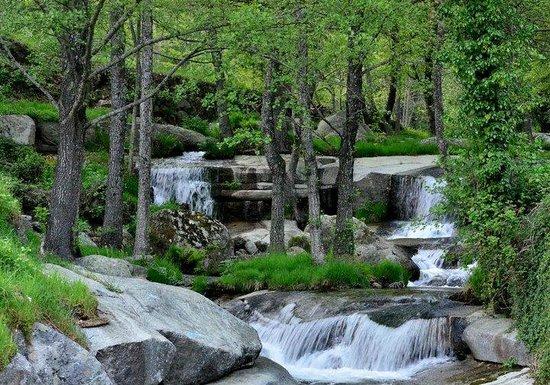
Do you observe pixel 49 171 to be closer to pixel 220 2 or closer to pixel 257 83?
pixel 257 83

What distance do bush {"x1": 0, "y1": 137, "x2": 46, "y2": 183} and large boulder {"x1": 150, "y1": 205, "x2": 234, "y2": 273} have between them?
4.96 metres

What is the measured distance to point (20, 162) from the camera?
2419cm

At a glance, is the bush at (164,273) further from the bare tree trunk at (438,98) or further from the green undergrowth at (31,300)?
the green undergrowth at (31,300)

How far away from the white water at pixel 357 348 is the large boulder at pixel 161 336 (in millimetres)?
1748

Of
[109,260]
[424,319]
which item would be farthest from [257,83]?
[424,319]

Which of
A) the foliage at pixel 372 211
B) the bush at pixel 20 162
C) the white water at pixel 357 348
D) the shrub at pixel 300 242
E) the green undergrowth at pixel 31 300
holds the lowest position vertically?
the white water at pixel 357 348

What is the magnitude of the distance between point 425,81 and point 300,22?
6481 mm

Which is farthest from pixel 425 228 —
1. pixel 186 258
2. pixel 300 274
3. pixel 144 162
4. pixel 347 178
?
pixel 144 162

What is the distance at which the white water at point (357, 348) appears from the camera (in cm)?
1259

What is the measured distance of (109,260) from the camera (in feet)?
51.0

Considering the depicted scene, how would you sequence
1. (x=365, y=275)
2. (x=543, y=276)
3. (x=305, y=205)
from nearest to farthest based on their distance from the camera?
(x=543, y=276), (x=365, y=275), (x=305, y=205)

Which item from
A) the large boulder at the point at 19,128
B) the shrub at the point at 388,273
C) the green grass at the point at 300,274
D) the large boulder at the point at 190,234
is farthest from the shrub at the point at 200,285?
the large boulder at the point at 19,128

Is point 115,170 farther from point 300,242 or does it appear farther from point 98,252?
point 300,242

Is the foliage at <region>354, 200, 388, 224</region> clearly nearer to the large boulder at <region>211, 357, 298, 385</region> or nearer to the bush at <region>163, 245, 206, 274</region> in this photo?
the bush at <region>163, 245, 206, 274</region>
